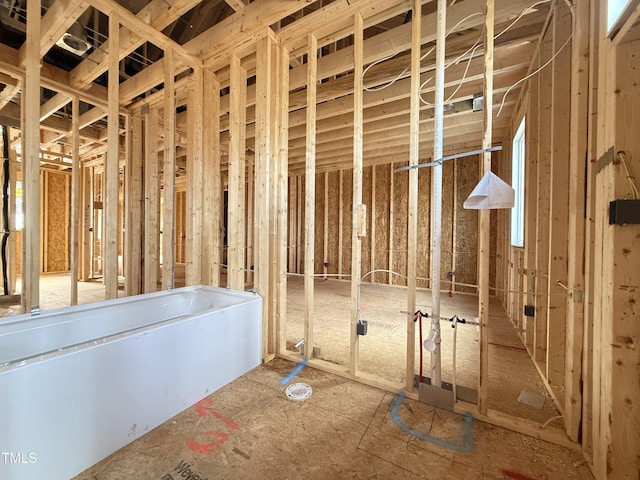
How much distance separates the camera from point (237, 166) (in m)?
2.65

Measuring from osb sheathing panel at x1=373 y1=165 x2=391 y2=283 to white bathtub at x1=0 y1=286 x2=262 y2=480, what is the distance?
179 inches

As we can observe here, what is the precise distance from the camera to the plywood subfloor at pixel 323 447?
4.30 feet

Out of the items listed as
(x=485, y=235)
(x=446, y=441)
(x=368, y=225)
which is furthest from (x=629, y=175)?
(x=368, y=225)

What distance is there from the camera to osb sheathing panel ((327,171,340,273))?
275 inches

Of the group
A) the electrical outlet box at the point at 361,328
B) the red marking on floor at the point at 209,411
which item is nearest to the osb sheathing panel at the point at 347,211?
the electrical outlet box at the point at 361,328

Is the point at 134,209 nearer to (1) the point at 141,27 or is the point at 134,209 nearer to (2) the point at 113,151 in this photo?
(2) the point at 113,151

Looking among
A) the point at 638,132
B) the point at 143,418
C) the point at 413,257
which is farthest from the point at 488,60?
the point at 143,418

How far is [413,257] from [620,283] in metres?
1.00

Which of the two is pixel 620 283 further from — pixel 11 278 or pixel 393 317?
pixel 11 278

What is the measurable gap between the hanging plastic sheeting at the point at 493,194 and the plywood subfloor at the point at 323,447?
136cm

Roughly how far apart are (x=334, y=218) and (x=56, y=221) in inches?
283

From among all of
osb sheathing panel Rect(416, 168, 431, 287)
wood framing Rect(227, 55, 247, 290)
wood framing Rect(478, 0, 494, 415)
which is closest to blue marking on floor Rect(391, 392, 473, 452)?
wood framing Rect(478, 0, 494, 415)

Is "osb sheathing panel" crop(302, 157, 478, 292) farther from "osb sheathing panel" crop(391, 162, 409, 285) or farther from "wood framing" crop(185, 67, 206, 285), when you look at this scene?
"wood framing" crop(185, 67, 206, 285)

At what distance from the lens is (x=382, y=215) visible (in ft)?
20.9
